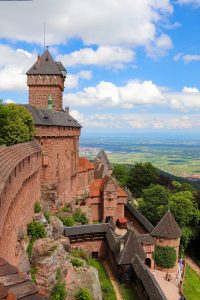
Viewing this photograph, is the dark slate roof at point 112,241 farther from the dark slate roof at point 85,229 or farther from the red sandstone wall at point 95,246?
the red sandstone wall at point 95,246

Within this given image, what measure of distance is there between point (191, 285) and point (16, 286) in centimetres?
2917

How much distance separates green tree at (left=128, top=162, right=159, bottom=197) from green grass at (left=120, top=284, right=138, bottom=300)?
32.3 meters

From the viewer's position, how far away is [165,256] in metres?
30.8

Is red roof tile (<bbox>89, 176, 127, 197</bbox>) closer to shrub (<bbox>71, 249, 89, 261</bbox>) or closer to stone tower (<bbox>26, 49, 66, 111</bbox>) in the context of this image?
shrub (<bbox>71, 249, 89, 261</bbox>)

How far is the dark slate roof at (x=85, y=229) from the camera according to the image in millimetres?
30703

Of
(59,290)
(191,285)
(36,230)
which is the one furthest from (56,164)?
(191,285)

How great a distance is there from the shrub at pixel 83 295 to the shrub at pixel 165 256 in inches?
462

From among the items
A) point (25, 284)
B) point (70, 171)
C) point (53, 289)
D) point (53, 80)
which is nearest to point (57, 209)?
point (70, 171)

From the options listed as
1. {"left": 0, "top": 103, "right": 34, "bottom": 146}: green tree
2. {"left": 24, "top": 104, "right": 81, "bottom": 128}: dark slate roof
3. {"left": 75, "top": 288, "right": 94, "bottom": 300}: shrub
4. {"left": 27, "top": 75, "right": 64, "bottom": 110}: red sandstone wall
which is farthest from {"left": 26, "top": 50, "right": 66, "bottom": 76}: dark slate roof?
{"left": 75, "top": 288, "right": 94, "bottom": 300}: shrub

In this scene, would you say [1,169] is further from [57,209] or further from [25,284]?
[57,209]

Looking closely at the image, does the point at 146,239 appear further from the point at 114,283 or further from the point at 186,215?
the point at 186,215

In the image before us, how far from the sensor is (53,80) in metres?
37.1

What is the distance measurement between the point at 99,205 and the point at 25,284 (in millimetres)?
33841

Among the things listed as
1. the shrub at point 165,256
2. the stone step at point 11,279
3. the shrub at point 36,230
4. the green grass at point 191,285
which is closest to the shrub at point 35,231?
the shrub at point 36,230
